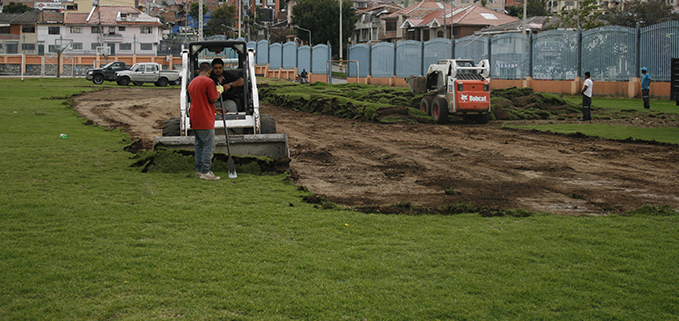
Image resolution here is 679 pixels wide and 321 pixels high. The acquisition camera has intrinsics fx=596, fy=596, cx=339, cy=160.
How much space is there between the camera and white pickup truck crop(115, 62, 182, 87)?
1821 inches

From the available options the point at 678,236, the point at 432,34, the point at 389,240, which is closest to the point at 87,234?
the point at 389,240

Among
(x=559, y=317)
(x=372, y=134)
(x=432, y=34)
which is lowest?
(x=559, y=317)

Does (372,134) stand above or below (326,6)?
below

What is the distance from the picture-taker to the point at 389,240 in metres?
6.12

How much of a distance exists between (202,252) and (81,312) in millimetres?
1471

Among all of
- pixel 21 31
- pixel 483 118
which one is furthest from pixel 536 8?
pixel 483 118

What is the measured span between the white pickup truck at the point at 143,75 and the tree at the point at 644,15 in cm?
4138

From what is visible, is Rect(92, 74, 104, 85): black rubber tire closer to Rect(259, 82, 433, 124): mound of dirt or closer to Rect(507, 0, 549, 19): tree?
Rect(259, 82, 433, 124): mound of dirt

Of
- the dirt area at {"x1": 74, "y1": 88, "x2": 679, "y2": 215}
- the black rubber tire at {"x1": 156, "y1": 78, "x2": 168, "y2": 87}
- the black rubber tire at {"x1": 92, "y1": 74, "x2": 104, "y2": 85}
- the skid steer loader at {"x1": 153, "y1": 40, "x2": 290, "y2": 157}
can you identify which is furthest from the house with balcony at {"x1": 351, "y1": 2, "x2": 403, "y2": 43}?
the skid steer loader at {"x1": 153, "y1": 40, "x2": 290, "y2": 157}

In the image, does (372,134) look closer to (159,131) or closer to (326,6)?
(159,131)

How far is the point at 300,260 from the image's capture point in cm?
540

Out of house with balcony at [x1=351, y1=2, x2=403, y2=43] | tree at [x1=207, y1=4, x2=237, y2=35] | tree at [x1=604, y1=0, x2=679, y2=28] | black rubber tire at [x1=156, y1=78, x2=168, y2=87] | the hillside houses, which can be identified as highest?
tree at [x1=207, y1=4, x2=237, y2=35]

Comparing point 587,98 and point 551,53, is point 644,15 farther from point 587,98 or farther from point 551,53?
point 587,98

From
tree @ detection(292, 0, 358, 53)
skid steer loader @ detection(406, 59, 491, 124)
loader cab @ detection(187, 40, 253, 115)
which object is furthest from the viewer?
tree @ detection(292, 0, 358, 53)
